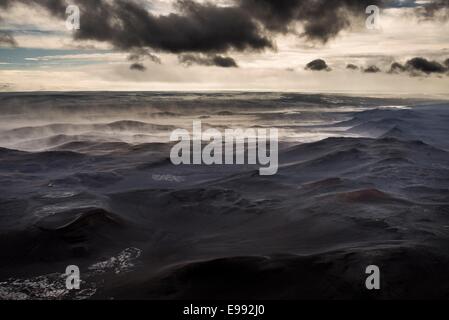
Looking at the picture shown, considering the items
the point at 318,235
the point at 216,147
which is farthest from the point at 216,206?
the point at 216,147

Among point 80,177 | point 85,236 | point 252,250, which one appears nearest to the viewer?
point 252,250

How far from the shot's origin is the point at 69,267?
25.1 ft

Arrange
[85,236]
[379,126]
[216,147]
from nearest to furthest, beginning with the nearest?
[85,236]
[216,147]
[379,126]

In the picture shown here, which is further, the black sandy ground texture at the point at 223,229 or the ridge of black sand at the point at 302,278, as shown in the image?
the black sandy ground texture at the point at 223,229

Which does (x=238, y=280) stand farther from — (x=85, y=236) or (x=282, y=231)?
(x=85, y=236)

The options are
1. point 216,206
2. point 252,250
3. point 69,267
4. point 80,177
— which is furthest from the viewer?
point 80,177

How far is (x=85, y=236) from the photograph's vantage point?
29.3 ft

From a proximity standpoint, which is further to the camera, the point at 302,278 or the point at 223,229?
the point at 223,229

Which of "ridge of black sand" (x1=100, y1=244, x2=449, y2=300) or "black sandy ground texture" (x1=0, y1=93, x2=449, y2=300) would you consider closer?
"ridge of black sand" (x1=100, y1=244, x2=449, y2=300)

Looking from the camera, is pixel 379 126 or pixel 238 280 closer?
pixel 238 280

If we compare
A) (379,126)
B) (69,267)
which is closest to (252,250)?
(69,267)
